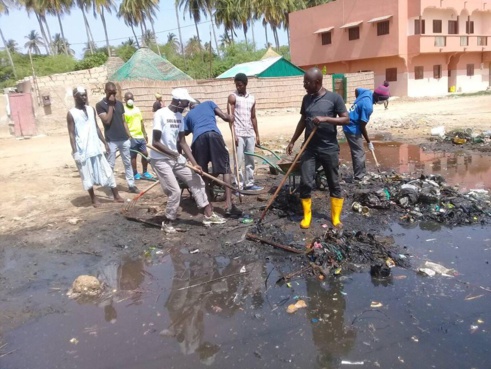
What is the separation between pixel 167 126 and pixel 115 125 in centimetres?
217

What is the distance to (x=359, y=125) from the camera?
6672 millimetres

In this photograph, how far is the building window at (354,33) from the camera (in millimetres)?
29972

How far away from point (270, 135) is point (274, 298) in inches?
394

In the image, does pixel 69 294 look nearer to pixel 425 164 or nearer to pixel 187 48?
pixel 425 164

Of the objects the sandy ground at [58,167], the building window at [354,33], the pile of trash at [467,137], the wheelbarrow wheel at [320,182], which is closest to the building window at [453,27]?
the building window at [354,33]

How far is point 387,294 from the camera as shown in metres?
3.54

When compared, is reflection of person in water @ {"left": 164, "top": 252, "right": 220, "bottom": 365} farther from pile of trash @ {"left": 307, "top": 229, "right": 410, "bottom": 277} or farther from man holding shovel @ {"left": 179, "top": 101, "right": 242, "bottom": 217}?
man holding shovel @ {"left": 179, "top": 101, "right": 242, "bottom": 217}

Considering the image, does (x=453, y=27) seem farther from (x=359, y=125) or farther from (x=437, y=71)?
(x=359, y=125)

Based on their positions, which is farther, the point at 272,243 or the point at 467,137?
the point at 467,137

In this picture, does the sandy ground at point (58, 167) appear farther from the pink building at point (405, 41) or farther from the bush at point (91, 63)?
the bush at point (91, 63)

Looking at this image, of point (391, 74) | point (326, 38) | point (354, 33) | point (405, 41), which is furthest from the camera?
point (326, 38)

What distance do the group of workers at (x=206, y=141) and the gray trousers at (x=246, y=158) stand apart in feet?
0.05

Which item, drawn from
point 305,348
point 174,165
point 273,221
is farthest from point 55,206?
point 305,348

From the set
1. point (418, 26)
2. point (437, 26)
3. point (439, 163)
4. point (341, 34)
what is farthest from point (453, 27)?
point (439, 163)
